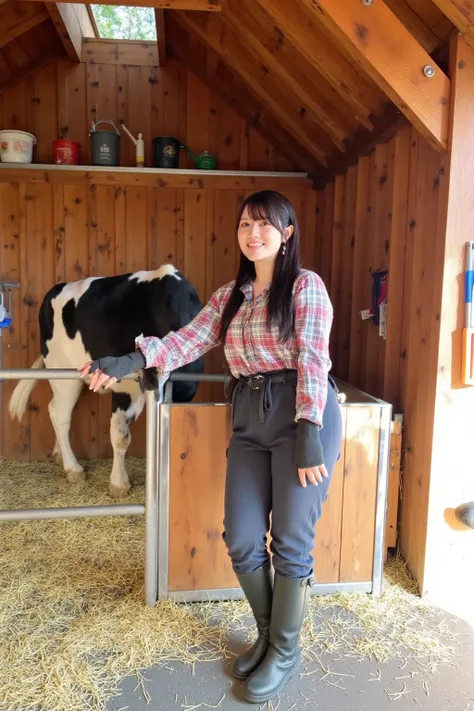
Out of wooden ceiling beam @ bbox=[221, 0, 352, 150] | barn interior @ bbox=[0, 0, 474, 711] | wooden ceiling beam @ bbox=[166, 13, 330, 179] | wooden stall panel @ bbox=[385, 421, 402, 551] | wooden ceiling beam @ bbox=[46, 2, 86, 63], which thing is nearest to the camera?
barn interior @ bbox=[0, 0, 474, 711]

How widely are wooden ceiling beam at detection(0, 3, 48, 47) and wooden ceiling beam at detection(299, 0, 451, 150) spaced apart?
2.02 metres

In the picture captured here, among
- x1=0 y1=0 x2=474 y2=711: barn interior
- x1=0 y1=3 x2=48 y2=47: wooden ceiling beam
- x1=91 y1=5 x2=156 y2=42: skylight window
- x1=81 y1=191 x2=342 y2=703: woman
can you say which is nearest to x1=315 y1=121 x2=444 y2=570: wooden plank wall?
x1=0 y1=0 x2=474 y2=711: barn interior

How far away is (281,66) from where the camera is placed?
2863 millimetres

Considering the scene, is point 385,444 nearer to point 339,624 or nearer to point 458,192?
point 339,624

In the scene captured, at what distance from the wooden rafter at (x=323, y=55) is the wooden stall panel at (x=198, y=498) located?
1698mm

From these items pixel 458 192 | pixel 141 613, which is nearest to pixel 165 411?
pixel 141 613

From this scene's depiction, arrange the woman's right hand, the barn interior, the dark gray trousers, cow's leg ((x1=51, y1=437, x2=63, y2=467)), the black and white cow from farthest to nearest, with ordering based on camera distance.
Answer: cow's leg ((x1=51, y1=437, x2=63, y2=467)) < the black and white cow < the barn interior < the woman's right hand < the dark gray trousers

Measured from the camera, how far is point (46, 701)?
158 centimetres

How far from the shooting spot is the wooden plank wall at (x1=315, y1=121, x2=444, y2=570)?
227 cm

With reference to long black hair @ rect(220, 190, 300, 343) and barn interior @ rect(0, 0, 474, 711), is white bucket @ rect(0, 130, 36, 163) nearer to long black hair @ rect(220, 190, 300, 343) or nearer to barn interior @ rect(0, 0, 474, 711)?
barn interior @ rect(0, 0, 474, 711)

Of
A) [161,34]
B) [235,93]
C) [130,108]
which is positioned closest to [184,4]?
[161,34]

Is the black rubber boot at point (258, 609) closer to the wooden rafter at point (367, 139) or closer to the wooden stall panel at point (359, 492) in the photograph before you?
the wooden stall panel at point (359, 492)

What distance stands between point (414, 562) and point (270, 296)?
57.4 inches

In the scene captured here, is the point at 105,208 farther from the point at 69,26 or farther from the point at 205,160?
the point at 69,26
